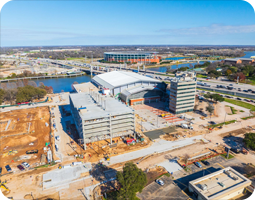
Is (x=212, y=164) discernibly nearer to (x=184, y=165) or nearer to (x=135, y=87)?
(x=184, y=165)

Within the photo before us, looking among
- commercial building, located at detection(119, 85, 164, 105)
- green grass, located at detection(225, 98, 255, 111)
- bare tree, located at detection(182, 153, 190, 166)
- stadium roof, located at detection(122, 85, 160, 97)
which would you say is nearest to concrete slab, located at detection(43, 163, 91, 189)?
bare tree, located at detection(182, 153, 190, 166)

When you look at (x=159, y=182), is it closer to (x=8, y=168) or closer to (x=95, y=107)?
(x=95, y=107)

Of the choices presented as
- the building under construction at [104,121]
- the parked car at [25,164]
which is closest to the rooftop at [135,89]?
the building under construction at [104,121]

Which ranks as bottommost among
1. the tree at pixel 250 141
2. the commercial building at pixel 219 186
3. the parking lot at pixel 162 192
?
the parking lot at pixel 162 192

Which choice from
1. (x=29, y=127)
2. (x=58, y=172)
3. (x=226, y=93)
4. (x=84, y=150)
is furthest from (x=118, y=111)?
(x=226, y=93)

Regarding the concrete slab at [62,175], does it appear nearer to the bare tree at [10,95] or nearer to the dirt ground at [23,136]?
the dirt ground at [23,136]
